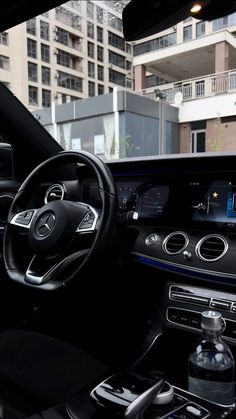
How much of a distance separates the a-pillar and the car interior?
31.0 inches

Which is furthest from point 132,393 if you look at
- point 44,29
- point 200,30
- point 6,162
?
point 44,29

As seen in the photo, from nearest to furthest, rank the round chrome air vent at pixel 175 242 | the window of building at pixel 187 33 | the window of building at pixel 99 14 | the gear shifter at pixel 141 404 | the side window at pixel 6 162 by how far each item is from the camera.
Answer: the gear shifter at pixel 141 404 < the round chrome air vent at pixel 175 242 < the window of building at pixel 187 33 < the window of building at pixel 99 14 < the side window at pixel 6 162

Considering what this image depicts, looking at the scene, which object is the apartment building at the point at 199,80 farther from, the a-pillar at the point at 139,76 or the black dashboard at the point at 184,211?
the black dashboard at the point at 184,211

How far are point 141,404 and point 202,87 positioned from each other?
1622mm

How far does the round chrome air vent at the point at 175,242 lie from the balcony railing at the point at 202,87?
0.74 metres

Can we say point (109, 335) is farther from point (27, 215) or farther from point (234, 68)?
point (234, 68)

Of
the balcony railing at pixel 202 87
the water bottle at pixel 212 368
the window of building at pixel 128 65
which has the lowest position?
the water bottle at pixel 212 368

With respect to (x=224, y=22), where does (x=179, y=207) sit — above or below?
below

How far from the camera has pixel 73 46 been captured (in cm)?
287

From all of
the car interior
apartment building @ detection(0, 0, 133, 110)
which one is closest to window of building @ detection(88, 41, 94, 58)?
apartment building @ detection(0, 0, 133, 110)

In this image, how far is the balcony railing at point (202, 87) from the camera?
Result: 1.90m

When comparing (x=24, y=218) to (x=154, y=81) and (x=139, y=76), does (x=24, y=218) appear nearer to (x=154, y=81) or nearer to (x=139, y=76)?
(x=154, y=81)

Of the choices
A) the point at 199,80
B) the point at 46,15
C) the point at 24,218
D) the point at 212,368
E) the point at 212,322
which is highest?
the point at 46,15

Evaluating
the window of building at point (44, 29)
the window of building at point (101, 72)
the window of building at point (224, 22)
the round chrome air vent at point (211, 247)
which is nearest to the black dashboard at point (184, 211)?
the round chrome air vent at point (211, 247)
